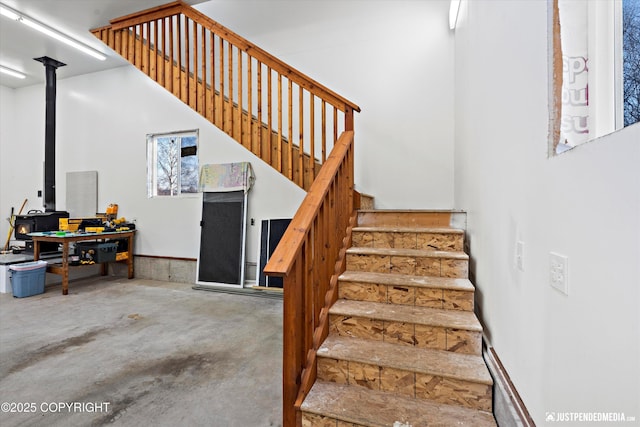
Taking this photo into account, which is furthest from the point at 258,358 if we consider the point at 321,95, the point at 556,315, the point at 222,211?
the point at 222,211

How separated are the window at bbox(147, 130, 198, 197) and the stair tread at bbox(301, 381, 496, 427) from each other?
441 centimetres

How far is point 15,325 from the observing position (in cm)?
315

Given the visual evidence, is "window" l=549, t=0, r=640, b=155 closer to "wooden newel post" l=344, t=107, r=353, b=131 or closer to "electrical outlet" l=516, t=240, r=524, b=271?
"electrical outlet" l=516, t=240, r=524, b=271

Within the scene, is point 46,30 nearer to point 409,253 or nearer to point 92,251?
point 92,251

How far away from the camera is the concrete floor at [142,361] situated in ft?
5.89

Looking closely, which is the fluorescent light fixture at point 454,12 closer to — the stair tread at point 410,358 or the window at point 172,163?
the stair tread at point 410,358

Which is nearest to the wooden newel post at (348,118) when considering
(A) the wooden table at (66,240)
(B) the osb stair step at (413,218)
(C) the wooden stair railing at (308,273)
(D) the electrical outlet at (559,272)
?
(C) the wooden stair railing at (308,273)

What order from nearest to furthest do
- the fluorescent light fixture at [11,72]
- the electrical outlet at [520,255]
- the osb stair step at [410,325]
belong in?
the electrical outlet at [520,255] < the osb stair step at [410,325] < the fluorescent light fixture at [11,72]

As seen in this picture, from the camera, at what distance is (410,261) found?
2.29 metres

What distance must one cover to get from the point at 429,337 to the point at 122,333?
2904mm

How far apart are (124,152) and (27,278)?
2.52 meters

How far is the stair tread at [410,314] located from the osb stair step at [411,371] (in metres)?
0.17

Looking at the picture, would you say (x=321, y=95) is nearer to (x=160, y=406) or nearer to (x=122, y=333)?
(x=160, y=406)

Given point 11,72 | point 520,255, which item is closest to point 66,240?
point 11,72
